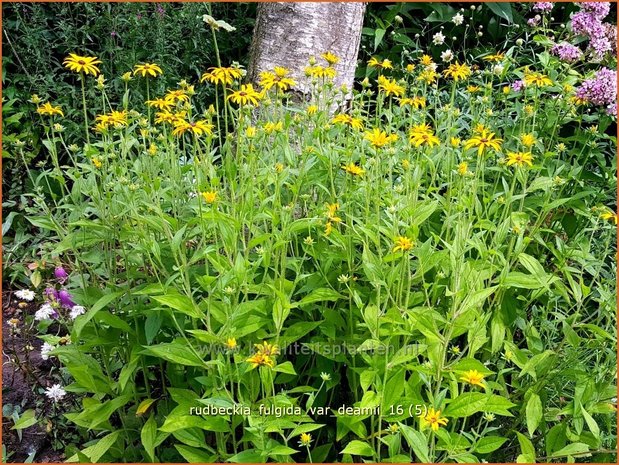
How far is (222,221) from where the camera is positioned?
1516mm

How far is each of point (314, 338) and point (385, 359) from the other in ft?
0.65

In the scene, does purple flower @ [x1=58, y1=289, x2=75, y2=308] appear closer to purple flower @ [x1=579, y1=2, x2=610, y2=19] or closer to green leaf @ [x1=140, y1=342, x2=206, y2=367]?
green leaf @ [x1=140, y1=342, x2=206, y2=367]

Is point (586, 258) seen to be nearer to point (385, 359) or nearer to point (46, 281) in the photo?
point (385, 359)

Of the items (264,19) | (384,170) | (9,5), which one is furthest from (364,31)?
(384,170)

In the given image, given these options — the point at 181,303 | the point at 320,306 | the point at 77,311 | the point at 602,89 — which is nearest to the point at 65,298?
the point at 77,311

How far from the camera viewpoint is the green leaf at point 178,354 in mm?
1504

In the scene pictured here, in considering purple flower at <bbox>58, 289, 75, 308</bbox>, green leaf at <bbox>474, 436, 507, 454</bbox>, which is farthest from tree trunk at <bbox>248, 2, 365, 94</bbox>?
green leaf at <bbox>474, 436, 507, 454</bbox>

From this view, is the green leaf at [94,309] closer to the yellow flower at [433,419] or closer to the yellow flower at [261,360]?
the yellow flower at [261,360]

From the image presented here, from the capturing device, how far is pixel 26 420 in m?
2.01

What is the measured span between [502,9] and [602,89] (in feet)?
6.38

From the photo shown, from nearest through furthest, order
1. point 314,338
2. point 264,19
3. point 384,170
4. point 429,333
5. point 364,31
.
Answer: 1. point 429,333
2. point 314,338
3. point 384,170
4. point 264,19
5. point 364,31

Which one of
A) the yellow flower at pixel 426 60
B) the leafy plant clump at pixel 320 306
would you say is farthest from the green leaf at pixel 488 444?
the yellow flower at pixel 426 60

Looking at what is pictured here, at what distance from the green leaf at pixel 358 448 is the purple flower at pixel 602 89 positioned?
117cm

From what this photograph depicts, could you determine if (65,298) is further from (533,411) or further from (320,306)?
(533,411)
